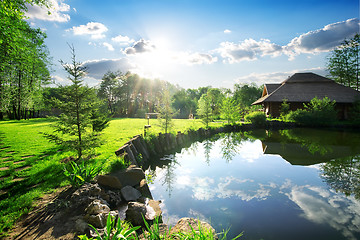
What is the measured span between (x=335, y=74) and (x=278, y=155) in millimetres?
38488

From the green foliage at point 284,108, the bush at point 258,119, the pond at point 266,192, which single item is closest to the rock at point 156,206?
the pond at point 266,192

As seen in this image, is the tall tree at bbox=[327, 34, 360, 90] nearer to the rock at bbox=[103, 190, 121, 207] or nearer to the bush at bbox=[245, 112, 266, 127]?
the bush at bbox=[245, 112, 266, 127]

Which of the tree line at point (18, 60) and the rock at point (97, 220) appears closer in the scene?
the rock at point (97, 220)

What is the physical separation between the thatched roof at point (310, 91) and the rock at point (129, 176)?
84.4ft

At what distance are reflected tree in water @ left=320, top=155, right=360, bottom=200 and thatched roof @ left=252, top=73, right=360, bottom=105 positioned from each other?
19.2 meters

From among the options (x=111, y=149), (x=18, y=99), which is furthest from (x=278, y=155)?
(x=18, y=99)

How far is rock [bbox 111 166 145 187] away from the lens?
5120 millimetres

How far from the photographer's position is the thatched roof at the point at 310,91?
1014 inches

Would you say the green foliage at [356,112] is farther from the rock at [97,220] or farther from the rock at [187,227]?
the rock at [97,220]

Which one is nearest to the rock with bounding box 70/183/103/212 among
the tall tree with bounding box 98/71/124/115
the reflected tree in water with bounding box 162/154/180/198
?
the reflected tree in water with bounding box 162/154/180/198

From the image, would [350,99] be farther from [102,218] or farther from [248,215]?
[102,218]

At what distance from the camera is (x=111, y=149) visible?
818 cm

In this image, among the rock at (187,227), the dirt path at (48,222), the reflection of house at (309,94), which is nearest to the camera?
the dirt path at (48,222)

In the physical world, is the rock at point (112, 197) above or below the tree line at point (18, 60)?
below
